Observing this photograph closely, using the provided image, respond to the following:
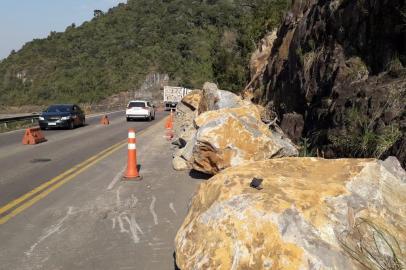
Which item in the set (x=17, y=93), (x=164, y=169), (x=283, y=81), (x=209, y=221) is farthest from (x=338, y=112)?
(x=17, y=93)

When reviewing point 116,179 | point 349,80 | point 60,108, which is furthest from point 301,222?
point 60,108

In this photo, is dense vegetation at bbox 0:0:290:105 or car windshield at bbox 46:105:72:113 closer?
car windshield at bbox 46:105:72:113

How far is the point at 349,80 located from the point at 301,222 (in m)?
6.57

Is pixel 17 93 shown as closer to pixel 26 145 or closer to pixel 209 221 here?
pixel 26 145

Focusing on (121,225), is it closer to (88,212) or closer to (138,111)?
(88,212)

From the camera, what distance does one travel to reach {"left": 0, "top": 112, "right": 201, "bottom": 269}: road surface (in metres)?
5.57

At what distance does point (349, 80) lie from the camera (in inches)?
404

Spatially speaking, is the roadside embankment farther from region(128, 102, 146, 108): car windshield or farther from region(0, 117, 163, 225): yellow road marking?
region(128, 102, 146, 108): car windshield

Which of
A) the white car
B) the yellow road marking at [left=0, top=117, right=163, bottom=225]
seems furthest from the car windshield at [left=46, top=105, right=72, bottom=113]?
the yellow road marking at [left=0, top=117, right=163, bottom=225]

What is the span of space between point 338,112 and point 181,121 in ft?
49.6

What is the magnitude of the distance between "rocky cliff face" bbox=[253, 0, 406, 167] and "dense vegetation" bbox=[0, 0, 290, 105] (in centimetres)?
5985

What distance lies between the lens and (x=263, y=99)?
19.9m

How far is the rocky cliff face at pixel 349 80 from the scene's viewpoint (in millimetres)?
8016

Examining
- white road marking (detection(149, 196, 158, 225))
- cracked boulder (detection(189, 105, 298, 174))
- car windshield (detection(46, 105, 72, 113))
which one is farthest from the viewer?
car windshield (detection(46, 105, 72, 113))
